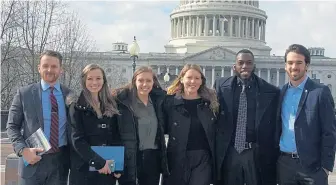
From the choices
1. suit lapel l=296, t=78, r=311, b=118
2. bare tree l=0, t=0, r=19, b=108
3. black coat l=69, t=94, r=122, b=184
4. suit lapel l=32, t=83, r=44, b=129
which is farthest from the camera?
bare tree l=0, t=0, r=19, b=108

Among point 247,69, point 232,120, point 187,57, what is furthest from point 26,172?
point 187,57

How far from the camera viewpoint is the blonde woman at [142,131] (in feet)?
20.9

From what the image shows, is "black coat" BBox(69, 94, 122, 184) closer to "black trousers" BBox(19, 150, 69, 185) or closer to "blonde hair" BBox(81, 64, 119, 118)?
"blonde hair" BBox(81, 64, 119, 118)

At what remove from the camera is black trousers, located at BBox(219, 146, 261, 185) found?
6.65 metres

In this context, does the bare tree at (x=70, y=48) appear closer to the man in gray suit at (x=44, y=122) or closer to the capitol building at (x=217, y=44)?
the man in gray suit at (x=44, y=122)

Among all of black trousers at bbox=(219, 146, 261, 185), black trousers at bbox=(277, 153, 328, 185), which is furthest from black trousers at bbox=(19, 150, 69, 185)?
black trousers at bbox=(277, 153, 328, 185)

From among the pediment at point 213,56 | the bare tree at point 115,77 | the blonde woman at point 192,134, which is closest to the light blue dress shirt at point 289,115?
the blonde woman at point 192,134

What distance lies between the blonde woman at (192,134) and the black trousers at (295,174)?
A: 0.93 m

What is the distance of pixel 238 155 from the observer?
21.8 feet

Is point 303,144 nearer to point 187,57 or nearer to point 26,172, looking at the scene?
point 26,172

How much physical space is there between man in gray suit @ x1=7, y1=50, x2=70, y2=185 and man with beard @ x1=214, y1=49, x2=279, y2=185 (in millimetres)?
2112

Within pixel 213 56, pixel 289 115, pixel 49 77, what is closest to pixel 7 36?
pixel 49 77

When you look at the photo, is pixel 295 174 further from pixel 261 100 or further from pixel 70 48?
pixel 70 48

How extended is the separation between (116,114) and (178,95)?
0.99m
